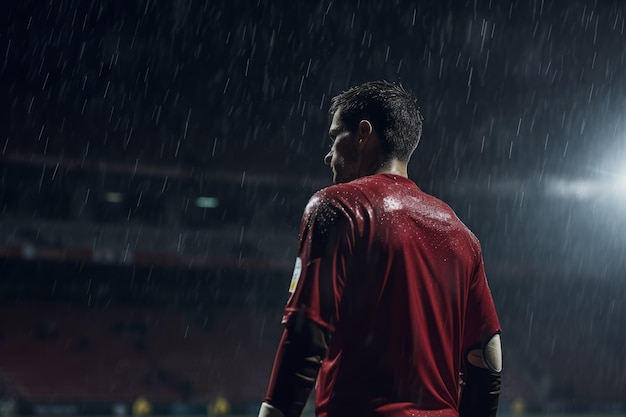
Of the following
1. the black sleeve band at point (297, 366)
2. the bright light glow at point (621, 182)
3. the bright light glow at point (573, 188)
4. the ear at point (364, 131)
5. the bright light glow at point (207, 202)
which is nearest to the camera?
the black sleeve band at point (297, 366)

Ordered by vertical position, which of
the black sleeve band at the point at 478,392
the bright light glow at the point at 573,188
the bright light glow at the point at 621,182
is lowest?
the black sleeve band at the point at 478,392

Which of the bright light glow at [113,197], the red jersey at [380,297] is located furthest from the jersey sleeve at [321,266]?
the bright light glow at [113,197]

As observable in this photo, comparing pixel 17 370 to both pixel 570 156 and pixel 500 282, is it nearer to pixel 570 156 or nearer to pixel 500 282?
pixel 500 282

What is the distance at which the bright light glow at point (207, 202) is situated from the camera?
29.3m

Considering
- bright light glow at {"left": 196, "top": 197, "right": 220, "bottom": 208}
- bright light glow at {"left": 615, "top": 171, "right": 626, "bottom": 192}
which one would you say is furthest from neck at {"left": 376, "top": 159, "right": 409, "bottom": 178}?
bright light glow at {"left": 615, "top": 171, "right": 626, "bottom": 192}

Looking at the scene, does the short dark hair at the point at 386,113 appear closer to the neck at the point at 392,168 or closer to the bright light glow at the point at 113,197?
the neck at the point at 392,168

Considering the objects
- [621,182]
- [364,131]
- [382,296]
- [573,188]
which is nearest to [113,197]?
[573,188]

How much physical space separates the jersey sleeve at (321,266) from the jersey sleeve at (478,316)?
51cm

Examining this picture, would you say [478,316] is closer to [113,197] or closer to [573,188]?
[113,197]

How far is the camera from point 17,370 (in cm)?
2303

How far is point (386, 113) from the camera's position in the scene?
1879mm

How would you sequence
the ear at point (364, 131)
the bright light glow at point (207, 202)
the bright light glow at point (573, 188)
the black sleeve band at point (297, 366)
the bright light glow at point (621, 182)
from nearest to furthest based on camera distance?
the black sleeve band at point (297, 366), the ear at point (364, 131), the bright light glow at point (207, 202), the bright light glow at point (621, 182), the bright light glow at point (573, 188)

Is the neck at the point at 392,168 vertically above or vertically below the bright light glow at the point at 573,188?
below

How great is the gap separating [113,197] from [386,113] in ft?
89.3
